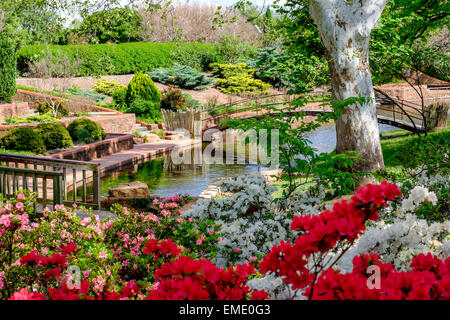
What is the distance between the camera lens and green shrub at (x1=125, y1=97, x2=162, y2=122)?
21.8 metres

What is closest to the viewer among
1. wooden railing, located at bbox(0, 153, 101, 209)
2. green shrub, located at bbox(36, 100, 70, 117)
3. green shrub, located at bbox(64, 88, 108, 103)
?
wooden railing, located at bbox(0, 153, 101, 209)

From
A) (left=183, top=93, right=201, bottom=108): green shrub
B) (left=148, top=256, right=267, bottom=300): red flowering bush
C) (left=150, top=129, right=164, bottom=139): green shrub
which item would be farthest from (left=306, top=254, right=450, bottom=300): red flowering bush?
(left=183, top=93, right=201, bottom=108): green shrub

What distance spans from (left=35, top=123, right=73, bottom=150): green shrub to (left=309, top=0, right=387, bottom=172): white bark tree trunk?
27.9 ft

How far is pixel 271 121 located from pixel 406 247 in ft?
11.4

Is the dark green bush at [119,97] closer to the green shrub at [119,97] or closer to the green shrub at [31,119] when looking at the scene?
the green shrub at [119,97]

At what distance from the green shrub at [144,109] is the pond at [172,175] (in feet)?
21.7

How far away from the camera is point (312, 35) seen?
480 inches

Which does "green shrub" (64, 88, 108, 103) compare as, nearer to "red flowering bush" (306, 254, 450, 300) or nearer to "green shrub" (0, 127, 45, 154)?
"green shrub" (0, 127, 45, 154)

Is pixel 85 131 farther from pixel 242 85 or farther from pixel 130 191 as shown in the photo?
pixel 242 85

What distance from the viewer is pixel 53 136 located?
13430 mm

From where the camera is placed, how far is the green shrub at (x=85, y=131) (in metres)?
14.9

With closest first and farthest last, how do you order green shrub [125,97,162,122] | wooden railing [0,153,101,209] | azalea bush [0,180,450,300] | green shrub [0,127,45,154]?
Result: azalea bush [0,180,450,300] → wooden railing [0,153,101,209] → green shrub [0,127,45,154] → green shrub [125,97,162,122]
